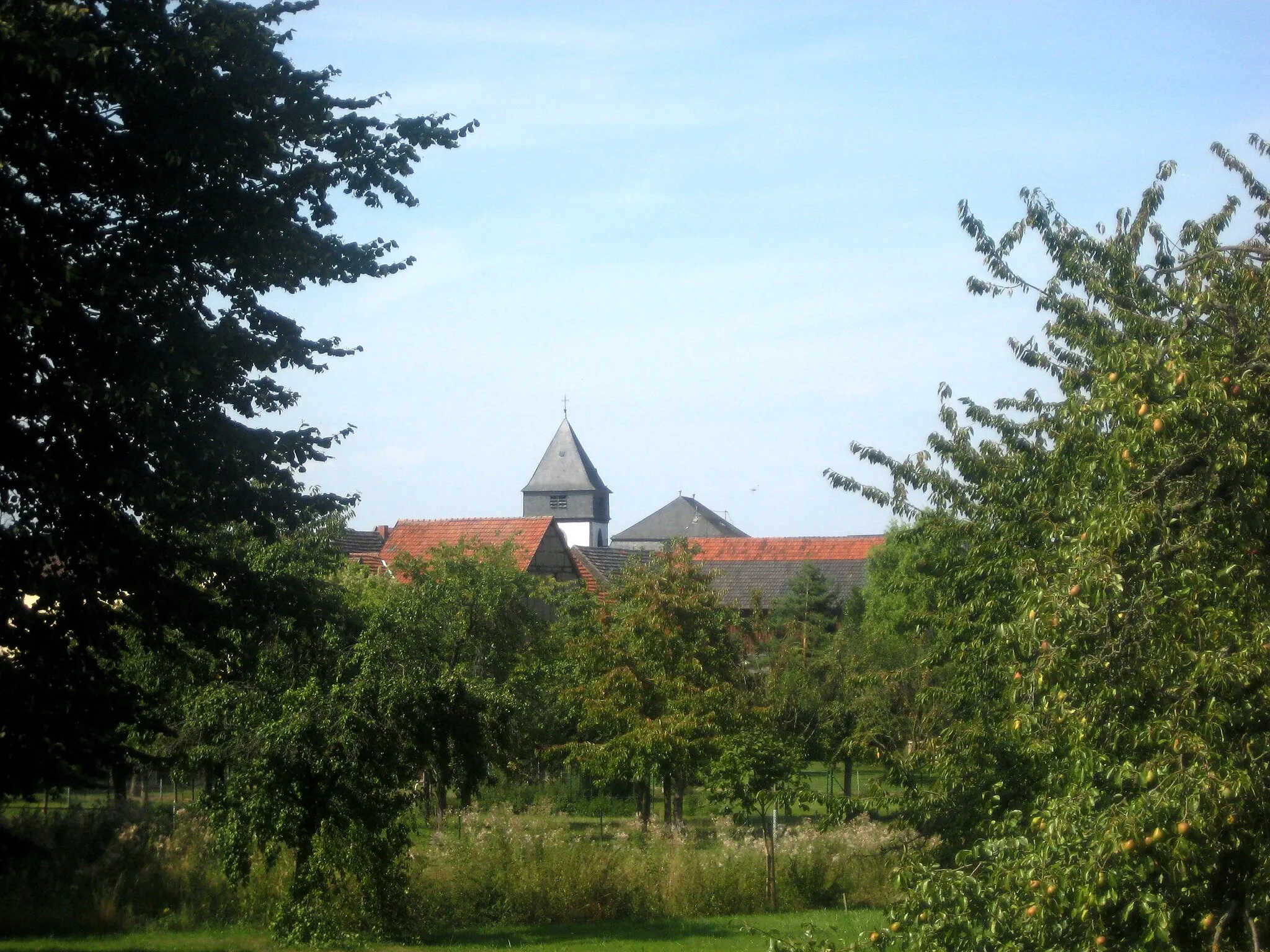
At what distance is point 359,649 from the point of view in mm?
15250

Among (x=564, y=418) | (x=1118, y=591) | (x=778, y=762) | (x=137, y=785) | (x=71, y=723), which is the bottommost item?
(x=137, y=785)

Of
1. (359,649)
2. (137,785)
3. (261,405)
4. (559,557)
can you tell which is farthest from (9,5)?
(559,557)

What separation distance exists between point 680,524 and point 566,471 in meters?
12.3

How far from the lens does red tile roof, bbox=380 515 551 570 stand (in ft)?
147

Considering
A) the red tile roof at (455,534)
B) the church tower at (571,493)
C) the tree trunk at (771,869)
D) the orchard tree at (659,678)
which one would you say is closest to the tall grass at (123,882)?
the orchard tree at (659,678)

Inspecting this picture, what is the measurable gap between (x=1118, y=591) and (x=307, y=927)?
1368 centimetres

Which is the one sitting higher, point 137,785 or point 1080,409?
point 1080,409

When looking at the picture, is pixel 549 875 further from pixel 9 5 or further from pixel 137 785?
pixel 137 785

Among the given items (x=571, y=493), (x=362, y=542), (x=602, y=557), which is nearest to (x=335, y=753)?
(x=362, y=542)

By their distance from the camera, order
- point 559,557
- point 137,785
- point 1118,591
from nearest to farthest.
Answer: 1. point 1118,591
2. point 137,785
3. point 559,557

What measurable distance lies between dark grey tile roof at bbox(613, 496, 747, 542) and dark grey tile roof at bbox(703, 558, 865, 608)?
37.7 m

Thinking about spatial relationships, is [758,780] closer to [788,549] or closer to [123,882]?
[123,882]

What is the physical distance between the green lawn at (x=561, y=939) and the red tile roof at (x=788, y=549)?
49.0 metres

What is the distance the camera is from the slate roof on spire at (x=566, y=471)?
102 metres
